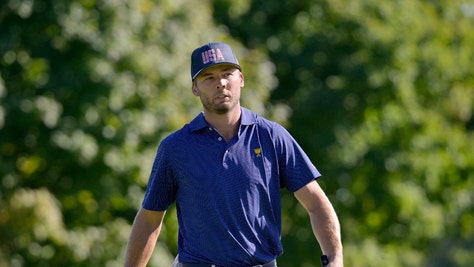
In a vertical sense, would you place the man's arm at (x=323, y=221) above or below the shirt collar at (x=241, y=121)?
below

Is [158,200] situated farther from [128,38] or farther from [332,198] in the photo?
[332,198]

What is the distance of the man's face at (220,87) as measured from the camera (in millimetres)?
6629

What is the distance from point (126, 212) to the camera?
23.5 m

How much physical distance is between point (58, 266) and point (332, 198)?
26.7 feet

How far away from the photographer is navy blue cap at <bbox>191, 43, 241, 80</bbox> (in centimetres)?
664

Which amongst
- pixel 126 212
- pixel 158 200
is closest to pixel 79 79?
pixel 126 212

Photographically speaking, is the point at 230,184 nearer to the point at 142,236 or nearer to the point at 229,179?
the point at 229,179

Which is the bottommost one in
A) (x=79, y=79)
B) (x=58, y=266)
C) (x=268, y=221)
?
(x=268, y=221)

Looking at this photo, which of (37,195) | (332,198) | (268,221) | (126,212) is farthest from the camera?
(332,198)

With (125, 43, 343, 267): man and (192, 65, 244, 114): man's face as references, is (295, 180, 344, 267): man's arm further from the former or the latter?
(192, 65, 244, 114): man's face

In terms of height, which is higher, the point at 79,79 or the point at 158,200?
the point at 79,79

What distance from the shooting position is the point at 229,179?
662 centimetres

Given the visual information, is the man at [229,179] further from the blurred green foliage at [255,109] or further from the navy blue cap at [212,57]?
the blurred green foliage at [255,109]

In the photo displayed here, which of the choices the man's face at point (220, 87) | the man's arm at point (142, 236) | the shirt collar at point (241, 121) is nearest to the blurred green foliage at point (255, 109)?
the man's arm at point (142, 236)
